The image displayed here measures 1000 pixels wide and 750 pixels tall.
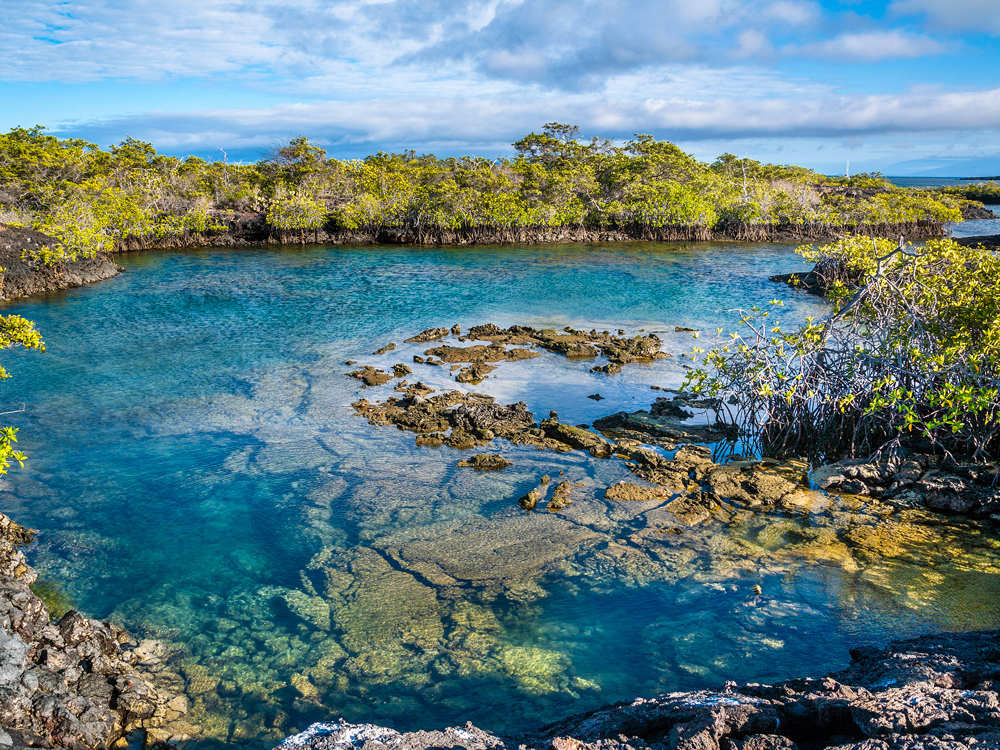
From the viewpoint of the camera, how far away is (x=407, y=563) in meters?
7.87

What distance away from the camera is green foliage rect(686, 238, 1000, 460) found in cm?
927

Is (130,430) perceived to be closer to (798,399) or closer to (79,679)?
(79,679)

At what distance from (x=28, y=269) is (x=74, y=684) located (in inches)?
1024

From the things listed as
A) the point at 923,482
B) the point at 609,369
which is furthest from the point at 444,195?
the point at 923,482

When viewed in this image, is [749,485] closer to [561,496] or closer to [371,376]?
[561,496]

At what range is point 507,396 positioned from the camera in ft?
45.9

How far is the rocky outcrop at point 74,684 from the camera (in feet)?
16.0

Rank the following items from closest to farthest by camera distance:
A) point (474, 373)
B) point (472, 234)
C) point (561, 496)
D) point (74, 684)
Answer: point (74, 684) < point (561, 496) < point (474, 373) < point (472, 234)

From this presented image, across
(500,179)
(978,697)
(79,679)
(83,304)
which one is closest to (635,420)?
(978,697)

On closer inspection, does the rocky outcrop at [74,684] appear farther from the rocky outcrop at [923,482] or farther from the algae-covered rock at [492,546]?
the rocky outcrop at [923,482]

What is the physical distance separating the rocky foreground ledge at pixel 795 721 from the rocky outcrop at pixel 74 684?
1.68m

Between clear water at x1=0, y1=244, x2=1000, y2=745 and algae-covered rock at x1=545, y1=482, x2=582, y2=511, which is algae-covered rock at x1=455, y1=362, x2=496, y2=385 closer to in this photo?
clear water at x1=0, y1=244, x2=1000, y2=745

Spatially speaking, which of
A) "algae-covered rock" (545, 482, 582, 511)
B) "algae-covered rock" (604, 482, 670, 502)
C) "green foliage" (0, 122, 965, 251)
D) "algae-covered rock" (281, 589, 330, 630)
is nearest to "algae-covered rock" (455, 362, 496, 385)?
"algae-covered rock" (545, 482, 582, 511)

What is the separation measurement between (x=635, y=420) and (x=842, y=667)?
21.2 ft
